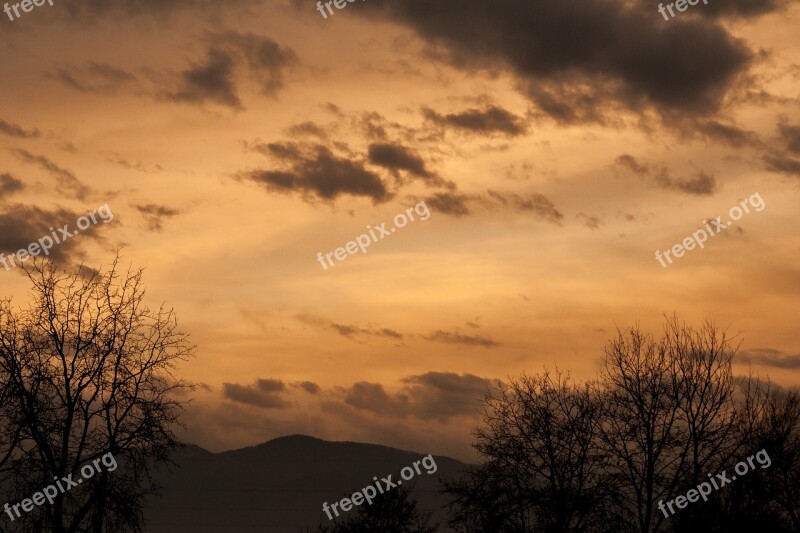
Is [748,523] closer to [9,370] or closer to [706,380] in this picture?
[706,380]

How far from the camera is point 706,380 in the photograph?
42.5m

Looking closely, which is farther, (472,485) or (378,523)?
(378,523)

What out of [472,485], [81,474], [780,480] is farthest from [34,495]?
[780,480]

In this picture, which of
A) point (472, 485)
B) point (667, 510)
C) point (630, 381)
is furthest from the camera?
point (472, 485)

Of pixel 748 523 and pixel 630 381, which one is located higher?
pixel 630 381

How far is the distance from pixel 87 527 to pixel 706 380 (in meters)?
26.7

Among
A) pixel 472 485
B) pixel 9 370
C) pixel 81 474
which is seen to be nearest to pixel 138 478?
pixel 81 474

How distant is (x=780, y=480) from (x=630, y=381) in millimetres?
17824

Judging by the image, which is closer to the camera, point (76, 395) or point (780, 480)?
point (76, 395)

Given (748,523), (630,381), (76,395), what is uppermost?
(76,395)

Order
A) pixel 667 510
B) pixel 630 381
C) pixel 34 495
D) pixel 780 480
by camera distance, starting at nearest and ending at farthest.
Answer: pixel 34 495 → pixel 667 510 → pixel 630 381 → pixel 780 480

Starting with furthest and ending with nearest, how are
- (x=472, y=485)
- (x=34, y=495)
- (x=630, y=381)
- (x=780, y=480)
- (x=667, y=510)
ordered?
(x=780, y=480) → (x=472, y=485) → (x=630, y=381) → (x=667, y=510) → (x=34, y=495)

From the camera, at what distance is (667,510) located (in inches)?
1555

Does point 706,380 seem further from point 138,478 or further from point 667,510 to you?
point 138,478
